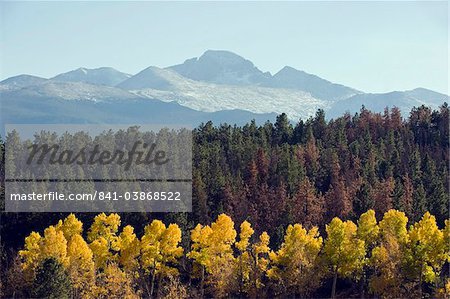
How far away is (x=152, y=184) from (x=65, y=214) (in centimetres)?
1450

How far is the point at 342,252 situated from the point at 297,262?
513cm

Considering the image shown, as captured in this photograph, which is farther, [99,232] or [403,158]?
[403,158]

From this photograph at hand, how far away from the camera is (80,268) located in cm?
6925

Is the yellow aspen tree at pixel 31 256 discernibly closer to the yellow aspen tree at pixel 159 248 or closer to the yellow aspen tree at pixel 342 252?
the yellow aspen tree at pixel 159 248

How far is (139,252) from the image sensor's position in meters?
74.0

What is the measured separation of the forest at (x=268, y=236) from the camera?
66.8 meters

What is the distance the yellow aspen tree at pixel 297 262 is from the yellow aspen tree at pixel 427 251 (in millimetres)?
10502

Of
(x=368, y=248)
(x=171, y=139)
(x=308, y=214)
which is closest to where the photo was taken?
(x=368, y=248)

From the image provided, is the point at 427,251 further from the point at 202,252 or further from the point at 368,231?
the point at 202,252

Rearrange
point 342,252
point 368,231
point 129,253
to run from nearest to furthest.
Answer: point 342,252 → point 368,231 → point 129,253

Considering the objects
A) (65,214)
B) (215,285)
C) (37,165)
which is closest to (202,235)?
(215,285)

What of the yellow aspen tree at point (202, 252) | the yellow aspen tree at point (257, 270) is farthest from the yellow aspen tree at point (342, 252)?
the yellow aspen tree at point (202, 252)

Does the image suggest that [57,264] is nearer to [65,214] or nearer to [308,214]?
[65,214]

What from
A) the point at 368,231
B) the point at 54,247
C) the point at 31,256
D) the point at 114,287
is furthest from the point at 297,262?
the point at 31,256
